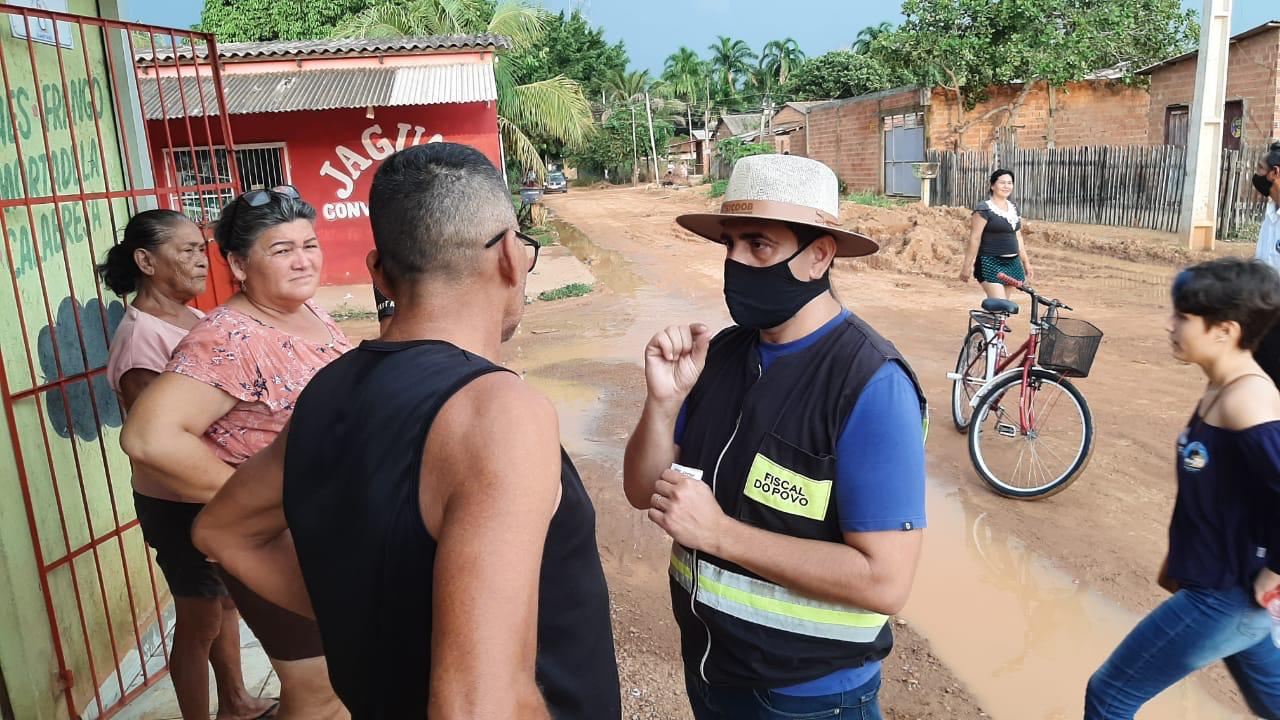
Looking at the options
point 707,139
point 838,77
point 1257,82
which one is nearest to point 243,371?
point 1257,82

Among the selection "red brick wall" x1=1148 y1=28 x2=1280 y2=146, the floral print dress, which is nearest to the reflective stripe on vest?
the floral print dress

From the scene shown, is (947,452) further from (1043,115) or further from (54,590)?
(1043,115)

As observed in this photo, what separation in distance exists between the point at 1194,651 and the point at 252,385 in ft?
8.45

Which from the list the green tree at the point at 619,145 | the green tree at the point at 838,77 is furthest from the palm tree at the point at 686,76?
the green tree at the point at 838,77

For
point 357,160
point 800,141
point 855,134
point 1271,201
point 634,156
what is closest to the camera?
point 1271,201

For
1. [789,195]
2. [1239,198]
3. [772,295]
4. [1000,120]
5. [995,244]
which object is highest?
[1000,120]

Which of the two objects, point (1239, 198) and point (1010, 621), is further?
point (1239, 198)

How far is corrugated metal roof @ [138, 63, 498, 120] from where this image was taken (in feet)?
38.9

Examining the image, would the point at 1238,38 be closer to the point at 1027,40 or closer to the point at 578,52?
the point at 1027,40

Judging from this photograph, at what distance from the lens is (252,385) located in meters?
2.31

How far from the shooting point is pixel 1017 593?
409cm

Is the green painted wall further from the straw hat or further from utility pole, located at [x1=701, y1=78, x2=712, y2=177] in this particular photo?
utility pole, located at [x1=701, y1=78, x2=712, y2=177]

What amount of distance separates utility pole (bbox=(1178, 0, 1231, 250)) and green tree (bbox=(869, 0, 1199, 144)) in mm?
7185

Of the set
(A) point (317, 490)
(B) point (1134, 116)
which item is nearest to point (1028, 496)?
(A) point (317, 490)
